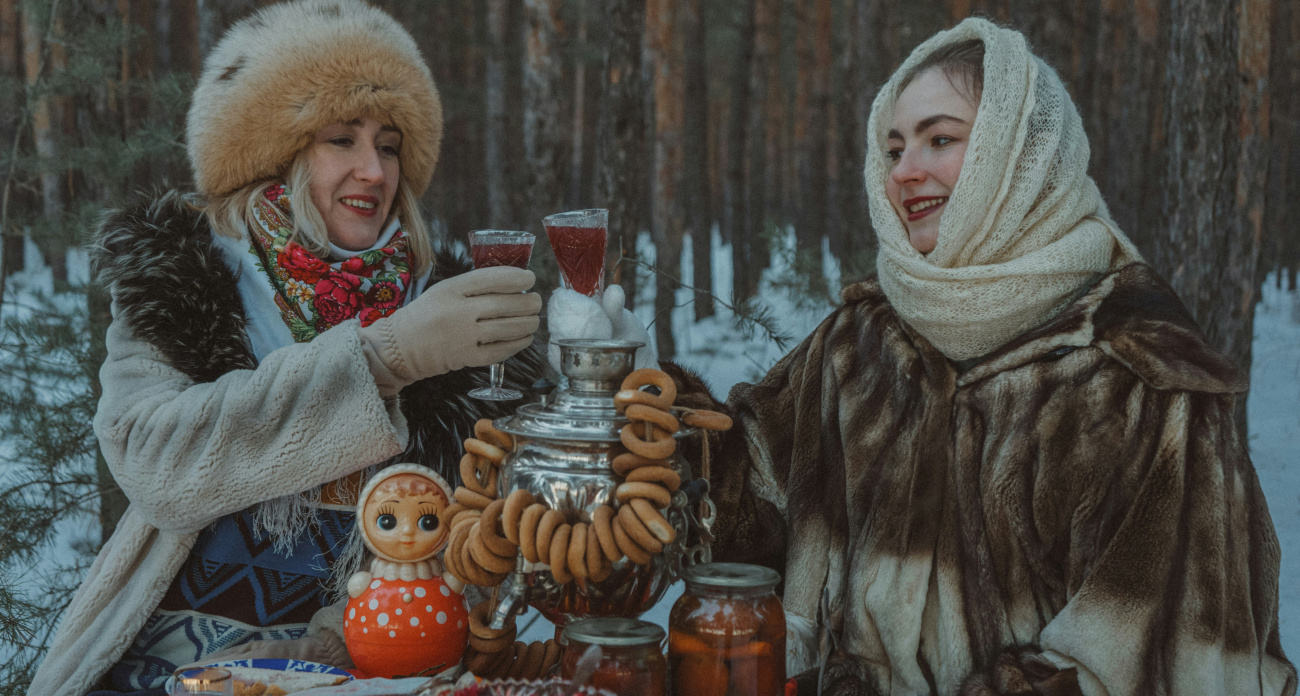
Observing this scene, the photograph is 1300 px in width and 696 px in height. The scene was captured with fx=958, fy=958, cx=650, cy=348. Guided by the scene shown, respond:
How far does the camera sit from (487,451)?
1477 mm

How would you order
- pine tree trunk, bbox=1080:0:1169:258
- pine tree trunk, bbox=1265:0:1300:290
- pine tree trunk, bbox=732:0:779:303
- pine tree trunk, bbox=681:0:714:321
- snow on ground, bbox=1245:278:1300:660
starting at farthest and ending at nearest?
pine tree trunk, bbox=1265:0:1300:290
pine tree trunk, bbox=732:0:779:303
pine tree trunk, bbox=1080:0:1169:258
pine tree trunk, bbox=681:0:714:321
snow on ground, bbox=1245:278:1300:660

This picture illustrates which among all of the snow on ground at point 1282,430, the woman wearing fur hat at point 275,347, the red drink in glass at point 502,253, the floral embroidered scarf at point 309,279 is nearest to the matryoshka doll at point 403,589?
the woman wearing fur hat at point 275,347

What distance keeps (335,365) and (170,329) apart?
42 centimetres

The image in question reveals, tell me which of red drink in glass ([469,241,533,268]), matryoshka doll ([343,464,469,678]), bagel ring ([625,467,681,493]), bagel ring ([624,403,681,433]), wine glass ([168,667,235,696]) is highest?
red drink in glass ([469,241,533,268])

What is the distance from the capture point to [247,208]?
2188mm

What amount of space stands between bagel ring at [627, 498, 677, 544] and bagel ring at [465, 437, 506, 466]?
301 millimetres

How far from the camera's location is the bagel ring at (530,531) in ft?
4.17

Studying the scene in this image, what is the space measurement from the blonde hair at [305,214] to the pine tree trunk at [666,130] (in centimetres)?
617

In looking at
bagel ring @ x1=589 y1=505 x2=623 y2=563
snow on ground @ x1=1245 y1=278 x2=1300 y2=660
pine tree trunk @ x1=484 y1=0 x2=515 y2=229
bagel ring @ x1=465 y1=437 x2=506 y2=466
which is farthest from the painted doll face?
pine tree trunk @ x1=484 y1=0 x2=515 y2=229

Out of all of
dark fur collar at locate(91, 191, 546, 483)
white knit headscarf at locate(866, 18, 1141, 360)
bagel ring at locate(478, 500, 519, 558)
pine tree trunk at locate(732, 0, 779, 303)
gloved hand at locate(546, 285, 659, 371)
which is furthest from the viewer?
pine tree trunk at locate(732, 0, 779, 303)

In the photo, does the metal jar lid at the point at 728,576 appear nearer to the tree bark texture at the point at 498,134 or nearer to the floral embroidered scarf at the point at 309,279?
the floral embroidered scarf at the point at 309,279

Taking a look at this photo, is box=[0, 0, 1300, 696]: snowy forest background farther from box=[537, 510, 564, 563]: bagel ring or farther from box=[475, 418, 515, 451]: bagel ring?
box=[537, 510, 564, 563]: bagel ring

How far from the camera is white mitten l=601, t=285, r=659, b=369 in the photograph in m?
1.79

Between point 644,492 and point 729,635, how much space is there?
0.23 meters
